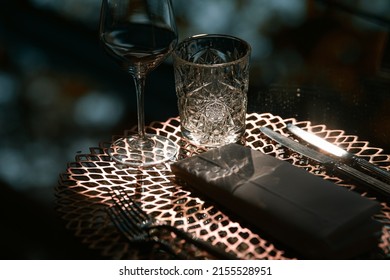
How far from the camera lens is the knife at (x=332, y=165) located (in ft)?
2.51

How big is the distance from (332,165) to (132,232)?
29 cm

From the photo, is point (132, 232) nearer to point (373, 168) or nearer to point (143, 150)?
point (143, 150)

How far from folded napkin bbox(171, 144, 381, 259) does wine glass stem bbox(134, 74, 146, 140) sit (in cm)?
13

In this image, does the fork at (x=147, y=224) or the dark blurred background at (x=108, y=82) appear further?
the dark blurred background at (x=108, y=82)

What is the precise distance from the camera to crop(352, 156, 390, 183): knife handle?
0.78 metres

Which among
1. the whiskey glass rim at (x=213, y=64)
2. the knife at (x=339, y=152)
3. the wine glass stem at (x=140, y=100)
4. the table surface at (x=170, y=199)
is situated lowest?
the table surface at (x=170, y=199)

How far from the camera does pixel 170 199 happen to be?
2.54ft

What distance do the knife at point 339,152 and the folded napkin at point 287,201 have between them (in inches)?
4.4

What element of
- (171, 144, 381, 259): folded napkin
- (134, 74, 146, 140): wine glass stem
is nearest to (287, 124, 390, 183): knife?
(171, 144, 381, 259): folded napkin

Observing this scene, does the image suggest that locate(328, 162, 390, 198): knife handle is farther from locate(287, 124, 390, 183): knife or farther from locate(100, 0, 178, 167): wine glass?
locate(100, 0, 178, 167): wine glass

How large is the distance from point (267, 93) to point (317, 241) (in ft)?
1.53

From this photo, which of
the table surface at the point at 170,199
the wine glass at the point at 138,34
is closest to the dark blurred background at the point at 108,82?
the table surface at the point at 170,199

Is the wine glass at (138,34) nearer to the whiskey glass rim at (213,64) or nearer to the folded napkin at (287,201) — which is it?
the whiskey glass rim at (213,64)

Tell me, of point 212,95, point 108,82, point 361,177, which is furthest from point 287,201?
point 108,82
